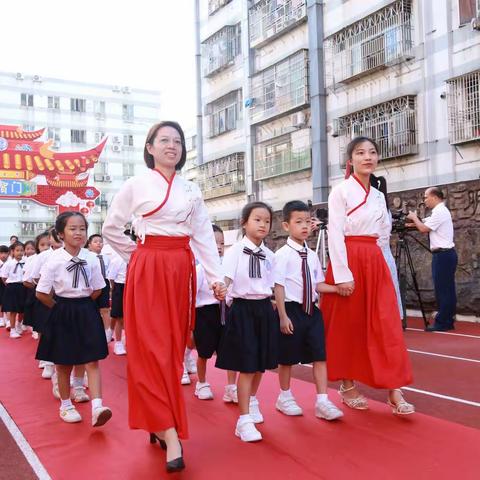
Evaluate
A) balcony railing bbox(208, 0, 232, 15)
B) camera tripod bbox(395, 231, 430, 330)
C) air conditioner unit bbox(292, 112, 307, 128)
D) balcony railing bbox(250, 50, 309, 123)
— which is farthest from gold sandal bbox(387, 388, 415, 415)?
balcony railing bbox(208, 0, 232, 15)

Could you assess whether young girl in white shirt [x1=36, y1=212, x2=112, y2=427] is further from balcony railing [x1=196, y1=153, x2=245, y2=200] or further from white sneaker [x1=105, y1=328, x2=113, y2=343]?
balcony railing [x1=196, y1=153, x2=245, y2=200]

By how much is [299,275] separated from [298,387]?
4.22ft

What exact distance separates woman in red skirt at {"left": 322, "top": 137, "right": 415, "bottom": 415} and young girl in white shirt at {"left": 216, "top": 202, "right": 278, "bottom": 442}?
1.59 feet

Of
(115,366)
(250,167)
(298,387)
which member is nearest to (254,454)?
(298,387)

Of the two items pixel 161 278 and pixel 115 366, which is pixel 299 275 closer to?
pixel 161 278

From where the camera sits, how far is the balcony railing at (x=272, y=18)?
15.4 metres

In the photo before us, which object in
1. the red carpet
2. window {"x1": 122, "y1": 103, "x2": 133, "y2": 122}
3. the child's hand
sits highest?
window {"x1": 122, "y1": 103, "x2": 133, "y2": 122}

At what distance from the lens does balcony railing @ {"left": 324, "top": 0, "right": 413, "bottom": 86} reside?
12234 millimetres

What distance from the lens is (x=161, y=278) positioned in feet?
10.9

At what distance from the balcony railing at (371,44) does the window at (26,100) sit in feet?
82.0

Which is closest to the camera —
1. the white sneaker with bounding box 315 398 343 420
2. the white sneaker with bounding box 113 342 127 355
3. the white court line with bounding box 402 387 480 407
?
the white sneaker with bounding box 315 398 343 420

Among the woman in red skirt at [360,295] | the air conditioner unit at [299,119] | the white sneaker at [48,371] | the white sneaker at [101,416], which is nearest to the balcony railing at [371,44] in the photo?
the air conditioner unit at [299,119]

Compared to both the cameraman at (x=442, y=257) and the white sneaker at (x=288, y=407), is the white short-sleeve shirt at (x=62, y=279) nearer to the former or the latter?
the white sneaker at (x=288, y=407)

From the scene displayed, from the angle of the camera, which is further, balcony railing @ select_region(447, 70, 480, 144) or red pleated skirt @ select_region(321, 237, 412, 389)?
balcony railing @ select_region(447, 70, 480, 144)
